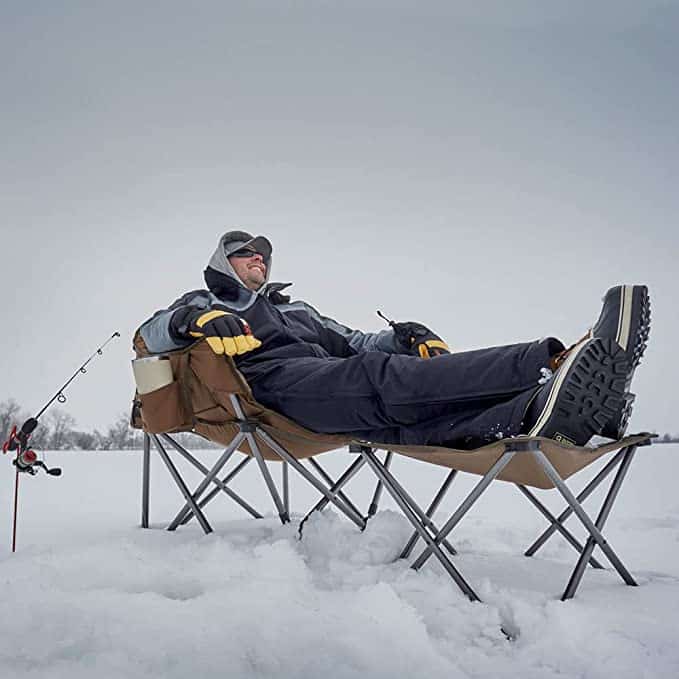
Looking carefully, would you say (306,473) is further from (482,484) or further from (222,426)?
(482,484)

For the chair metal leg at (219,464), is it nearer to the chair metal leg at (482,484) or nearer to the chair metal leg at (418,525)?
the chair metal leg at (418,525)

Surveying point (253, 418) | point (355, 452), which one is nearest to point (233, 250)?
point (253, 418)

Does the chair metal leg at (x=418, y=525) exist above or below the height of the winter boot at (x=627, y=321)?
below

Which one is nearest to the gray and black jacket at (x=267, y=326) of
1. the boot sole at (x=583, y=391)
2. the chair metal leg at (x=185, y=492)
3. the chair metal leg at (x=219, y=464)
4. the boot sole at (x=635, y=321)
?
the chair metal leg at (x=219, y=464)

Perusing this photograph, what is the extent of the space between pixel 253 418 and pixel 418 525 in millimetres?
Answer: 682

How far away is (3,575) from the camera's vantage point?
1.41 metres

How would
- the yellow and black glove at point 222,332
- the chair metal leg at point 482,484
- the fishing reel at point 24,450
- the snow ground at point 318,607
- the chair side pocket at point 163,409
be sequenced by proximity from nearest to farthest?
the snow ground at point 318,607 < the chair metal leg at point 482,484 < the yellow and black glove at point 222,332 < the fishing reel at point 24,450 < the chair side pocket at point 163,409

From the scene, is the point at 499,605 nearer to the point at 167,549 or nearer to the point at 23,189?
the point at 167,549

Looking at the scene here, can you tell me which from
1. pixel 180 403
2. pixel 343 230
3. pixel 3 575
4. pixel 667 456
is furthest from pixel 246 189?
pixel 3 575

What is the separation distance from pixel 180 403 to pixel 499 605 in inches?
51.1

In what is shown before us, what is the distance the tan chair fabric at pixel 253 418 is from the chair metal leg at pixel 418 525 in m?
0.05

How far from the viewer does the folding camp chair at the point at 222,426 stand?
1.96 m

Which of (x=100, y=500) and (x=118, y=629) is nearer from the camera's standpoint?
(x=118, y=629)

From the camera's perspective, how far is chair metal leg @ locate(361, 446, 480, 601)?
1.43 metres
